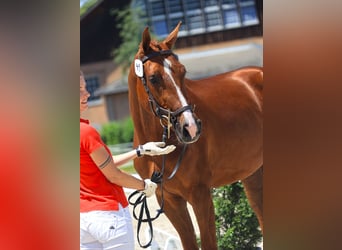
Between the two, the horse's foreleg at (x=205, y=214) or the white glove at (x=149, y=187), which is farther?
the horse's foreleg at (x=205, y=214)

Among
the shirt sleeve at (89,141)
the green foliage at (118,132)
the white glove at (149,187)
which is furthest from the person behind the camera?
Answer: the green foliage at (118,132)

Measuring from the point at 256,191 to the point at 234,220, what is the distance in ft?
0.83

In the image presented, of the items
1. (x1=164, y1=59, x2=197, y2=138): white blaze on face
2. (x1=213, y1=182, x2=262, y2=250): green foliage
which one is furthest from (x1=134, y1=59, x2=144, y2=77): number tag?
(x1=213, y1=182, x2=262, y2=250): green foliage

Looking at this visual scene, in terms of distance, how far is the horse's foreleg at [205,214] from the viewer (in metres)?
3.49

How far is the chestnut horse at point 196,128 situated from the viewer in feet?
11.0

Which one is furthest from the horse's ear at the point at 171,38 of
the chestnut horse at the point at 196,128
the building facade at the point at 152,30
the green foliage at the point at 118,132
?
the green foliage at the point at 118,132

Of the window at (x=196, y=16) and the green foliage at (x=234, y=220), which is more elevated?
the window at (x=196, y=16)

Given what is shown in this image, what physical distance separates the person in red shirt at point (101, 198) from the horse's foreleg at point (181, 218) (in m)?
0.50

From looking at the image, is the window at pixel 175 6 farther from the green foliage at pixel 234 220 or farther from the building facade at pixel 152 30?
the green foliage at pixel 234 220

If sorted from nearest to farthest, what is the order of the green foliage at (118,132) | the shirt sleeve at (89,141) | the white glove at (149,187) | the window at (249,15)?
1. the shirt sleeve at (89,141)
2. the white glove at (149,187)
3. the window at (249,15)
4. the green foliage at (118,132)

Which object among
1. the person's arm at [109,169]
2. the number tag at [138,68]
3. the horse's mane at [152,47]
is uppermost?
the horse's mane at [152,47]
